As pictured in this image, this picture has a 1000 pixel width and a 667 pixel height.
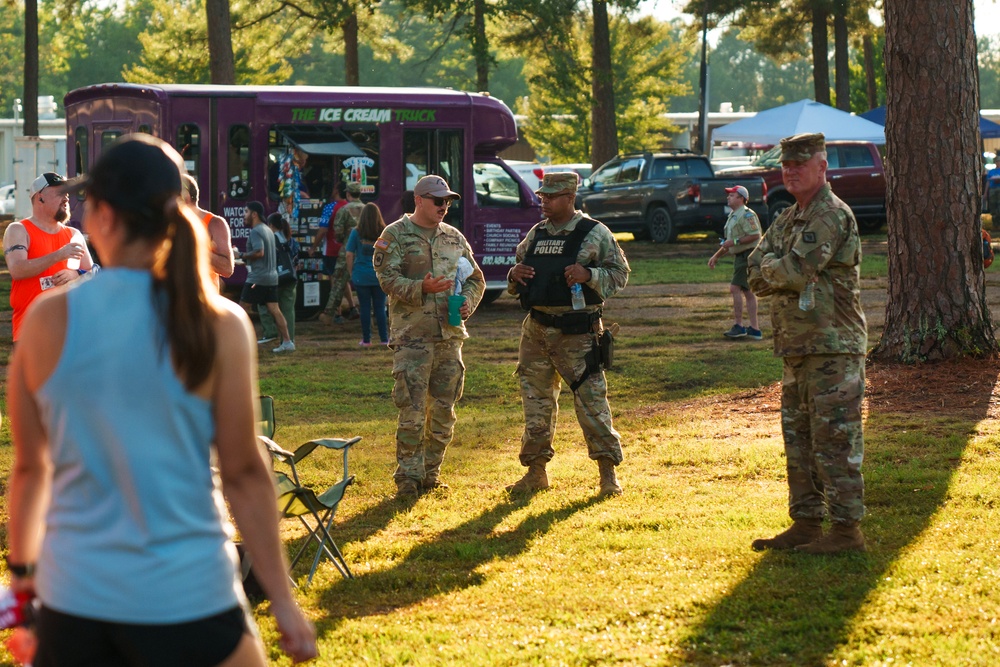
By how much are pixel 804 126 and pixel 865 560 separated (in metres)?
27.0

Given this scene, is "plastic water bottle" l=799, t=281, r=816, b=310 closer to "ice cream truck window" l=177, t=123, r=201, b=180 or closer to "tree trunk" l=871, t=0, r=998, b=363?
"tree trunk" l=871, t=0, r=998, b=363

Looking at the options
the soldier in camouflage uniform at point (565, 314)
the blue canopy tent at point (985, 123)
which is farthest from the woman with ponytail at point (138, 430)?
the blue canopy tent at point (985, 123)

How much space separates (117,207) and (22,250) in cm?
498

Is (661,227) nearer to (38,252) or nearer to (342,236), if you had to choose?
(342,236)

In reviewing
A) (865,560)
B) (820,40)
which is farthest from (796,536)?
(820,40)

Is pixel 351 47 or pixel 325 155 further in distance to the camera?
pixel 351 47

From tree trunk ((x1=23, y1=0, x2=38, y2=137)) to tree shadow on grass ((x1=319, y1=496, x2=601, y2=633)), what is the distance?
27567 millimetres

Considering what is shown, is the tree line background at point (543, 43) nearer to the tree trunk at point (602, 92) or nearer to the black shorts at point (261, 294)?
the tree trunk at point (602, 92)

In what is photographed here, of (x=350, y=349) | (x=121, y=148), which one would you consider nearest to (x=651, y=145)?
(x=350, y=349)

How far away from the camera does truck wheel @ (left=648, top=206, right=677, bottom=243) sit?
1100 inches

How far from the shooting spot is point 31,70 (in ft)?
105

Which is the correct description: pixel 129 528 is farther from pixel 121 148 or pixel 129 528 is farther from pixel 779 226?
pixel 779 226

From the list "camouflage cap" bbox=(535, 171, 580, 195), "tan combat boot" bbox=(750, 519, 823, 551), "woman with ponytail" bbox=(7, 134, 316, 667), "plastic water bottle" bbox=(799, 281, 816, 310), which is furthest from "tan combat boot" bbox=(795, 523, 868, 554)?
"woman with ponytail" bbox=(7, 134, 316, 667)

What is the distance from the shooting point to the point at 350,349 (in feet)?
47.9
